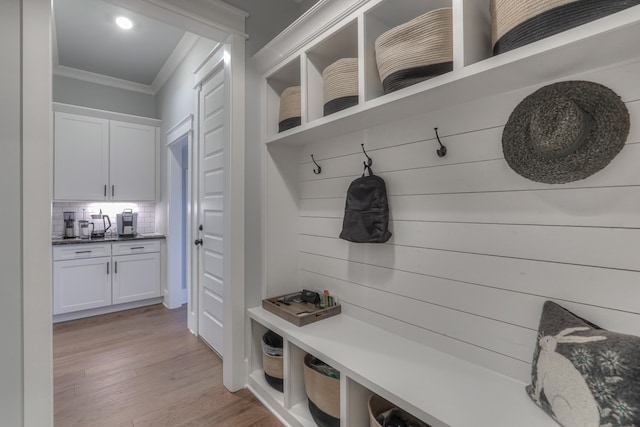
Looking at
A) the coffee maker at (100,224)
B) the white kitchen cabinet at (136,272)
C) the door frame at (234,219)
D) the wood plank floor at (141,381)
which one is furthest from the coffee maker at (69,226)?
the door frame at (234,219)

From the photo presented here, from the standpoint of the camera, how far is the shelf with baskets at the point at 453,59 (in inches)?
32.3

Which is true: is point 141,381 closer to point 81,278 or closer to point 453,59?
point 81,278

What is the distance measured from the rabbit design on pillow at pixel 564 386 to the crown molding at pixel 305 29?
151 cm

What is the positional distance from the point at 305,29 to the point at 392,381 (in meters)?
1.79

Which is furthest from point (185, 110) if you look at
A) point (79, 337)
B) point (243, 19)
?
point (79, 337)

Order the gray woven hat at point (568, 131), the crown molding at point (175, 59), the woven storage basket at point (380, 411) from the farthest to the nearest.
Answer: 1. the crown molding at point (175, 59)
2. the woven storage basket at point (380, 411)
3. the gray woven hat at point (568, 131)

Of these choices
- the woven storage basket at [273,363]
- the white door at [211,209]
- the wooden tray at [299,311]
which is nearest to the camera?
the wooden tray at [299,311]

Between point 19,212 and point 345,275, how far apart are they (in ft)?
5.24

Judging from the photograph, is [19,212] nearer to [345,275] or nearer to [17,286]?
[17,286]

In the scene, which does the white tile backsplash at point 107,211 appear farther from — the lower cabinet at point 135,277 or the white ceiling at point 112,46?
the white ceiling at point 112,46

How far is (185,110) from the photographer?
3.27 metres

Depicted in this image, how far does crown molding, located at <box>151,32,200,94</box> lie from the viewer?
2969 mm

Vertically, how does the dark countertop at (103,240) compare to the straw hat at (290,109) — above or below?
below

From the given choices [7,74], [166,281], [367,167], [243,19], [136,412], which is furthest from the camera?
[166,281]
